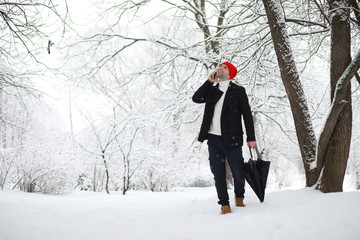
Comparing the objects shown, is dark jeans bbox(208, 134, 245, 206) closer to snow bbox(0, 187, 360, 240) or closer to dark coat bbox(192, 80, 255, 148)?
dark coat bbox(192, 80, 255, 148)

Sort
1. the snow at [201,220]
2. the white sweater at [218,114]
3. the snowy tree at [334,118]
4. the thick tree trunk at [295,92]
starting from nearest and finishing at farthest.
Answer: the snow at [201,220] < the snowy tree at [334,118] < the white sweater at [218,114] < the thick tree trunk at [295,92]

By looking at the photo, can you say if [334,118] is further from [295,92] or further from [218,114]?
[218,114]

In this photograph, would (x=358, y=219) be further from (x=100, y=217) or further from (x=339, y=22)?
(x=100, y=217)

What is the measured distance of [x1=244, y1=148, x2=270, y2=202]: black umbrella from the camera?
103 inches

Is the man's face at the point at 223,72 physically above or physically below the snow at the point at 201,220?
above

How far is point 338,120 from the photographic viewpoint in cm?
261

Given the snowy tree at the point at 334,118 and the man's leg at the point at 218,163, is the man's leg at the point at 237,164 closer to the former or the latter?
the man's leg at the point at 218,163

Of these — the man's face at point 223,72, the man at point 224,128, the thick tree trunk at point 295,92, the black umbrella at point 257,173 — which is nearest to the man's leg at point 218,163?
the man at point 224,128

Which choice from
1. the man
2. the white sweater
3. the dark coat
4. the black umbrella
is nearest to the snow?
the black umbrella

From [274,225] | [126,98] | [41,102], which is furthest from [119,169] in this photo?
[274,225]

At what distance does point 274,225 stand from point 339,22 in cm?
223

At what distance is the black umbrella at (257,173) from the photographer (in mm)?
2619

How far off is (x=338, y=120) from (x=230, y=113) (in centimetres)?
111

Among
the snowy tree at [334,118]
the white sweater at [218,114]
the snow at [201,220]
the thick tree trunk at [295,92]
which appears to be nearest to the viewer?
the snow at [201,220]
